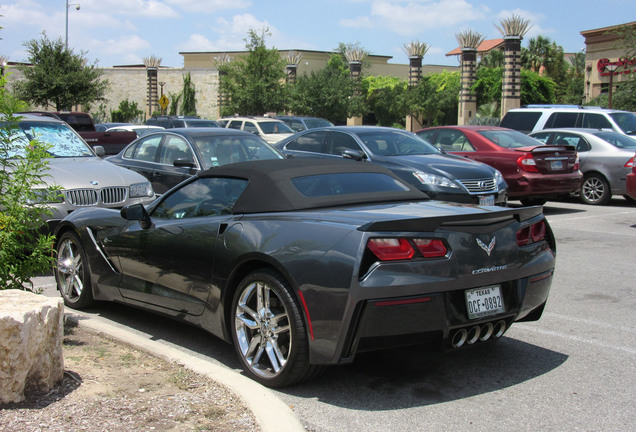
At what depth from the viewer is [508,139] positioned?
49.5ft

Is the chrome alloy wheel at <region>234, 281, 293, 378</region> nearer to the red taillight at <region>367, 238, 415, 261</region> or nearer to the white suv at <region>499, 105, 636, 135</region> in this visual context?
the red taillight at <region>367, 238, 415, 261</region>

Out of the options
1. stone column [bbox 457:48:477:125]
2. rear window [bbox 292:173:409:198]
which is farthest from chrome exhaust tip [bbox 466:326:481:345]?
stone column [bbox 457:48:477:125]

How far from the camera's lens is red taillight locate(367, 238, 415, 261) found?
4.19 metres

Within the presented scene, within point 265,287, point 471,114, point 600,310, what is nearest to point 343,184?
point 265,287

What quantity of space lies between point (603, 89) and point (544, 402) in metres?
55.4

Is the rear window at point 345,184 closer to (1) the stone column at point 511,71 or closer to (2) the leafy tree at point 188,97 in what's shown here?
(1) the stone column at point 511,71

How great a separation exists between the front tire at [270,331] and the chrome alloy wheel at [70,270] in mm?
2429

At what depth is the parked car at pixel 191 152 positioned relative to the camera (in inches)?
434

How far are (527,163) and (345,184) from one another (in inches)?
368

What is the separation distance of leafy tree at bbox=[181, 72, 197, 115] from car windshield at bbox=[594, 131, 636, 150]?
53.0 m

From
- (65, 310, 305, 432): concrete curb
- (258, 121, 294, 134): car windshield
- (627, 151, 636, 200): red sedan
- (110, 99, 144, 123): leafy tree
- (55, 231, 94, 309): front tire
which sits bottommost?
(65, 310, 305, 432): concrete curb

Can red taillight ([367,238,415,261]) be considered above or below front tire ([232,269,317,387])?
above

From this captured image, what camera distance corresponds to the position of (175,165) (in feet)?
35.4

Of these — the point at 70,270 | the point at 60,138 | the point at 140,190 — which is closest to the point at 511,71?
the point at 60,138
